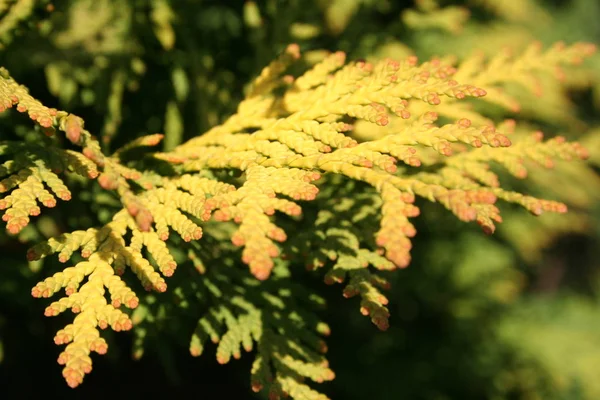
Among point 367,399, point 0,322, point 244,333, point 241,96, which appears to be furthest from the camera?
point 367,399

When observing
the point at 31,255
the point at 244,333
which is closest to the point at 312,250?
the point at 244,333

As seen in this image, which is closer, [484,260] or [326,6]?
[326,6]

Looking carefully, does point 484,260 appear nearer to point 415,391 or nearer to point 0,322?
point 415,391

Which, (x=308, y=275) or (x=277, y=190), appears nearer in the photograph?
(x=277, y=190)

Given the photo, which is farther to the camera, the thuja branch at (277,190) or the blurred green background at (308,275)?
the blurred green background at (308,275)

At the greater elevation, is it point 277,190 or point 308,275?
point 277,190

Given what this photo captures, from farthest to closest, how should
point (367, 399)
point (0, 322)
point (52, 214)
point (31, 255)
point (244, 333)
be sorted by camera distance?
point (367, 399), point (0, 322), point (52, 214), point (244, 333), point (31, 255)

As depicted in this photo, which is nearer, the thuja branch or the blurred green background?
the thuja branch

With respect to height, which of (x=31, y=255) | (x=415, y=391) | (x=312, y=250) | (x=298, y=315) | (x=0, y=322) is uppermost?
(x=31, y=255)
